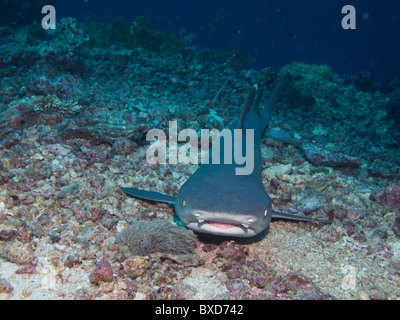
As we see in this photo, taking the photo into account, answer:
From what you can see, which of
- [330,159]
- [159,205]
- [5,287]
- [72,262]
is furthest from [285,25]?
[5,287]

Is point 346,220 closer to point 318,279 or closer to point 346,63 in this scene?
point 318,279

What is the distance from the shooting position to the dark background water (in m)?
71.3

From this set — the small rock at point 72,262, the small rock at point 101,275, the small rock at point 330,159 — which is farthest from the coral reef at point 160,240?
the small rock at point 330,159

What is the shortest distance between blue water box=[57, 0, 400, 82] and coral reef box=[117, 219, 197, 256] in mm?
64923

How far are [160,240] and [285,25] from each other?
350 ft

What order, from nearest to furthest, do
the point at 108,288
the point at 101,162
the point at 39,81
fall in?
1. the point at 108,288
2. the point at 101,162
3. the point at 39,81

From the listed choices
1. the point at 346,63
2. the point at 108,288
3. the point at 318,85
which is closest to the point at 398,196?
the point at 108,288

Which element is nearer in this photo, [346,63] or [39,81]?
[39,81]

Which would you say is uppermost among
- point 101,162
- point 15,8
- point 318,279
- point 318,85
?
point 15,8

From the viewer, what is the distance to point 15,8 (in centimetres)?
1228

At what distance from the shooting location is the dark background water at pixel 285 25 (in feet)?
234

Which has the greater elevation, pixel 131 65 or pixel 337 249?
pixel 131 65
